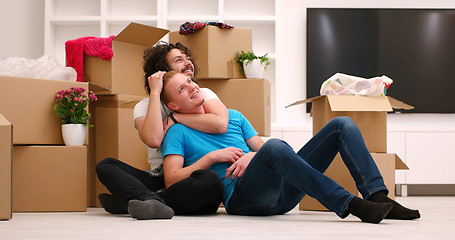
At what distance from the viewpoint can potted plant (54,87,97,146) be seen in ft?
7.60

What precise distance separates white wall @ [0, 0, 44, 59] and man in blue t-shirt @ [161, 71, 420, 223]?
2.30m

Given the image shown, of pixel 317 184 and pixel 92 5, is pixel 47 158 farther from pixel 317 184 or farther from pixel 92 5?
pixel 92 5

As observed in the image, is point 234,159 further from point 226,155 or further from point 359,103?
point 359,103

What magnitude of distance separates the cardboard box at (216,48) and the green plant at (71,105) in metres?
0.55

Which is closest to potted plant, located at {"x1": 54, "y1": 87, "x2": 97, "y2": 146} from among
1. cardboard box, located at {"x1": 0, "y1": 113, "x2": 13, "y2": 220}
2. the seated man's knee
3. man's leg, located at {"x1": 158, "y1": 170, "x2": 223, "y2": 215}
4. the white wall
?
cardboard box, located at {"x1": 0, "y1": 113, "x2": 13, "y2": 220}

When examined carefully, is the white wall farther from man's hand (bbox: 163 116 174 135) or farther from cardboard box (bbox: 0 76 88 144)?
man's hand (bbox: 163 116 174 135)

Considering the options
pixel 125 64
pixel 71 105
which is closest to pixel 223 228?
pixel 71 105

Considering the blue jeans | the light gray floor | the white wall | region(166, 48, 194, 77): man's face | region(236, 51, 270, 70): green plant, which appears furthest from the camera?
the white wall

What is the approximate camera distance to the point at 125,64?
2.67 meters

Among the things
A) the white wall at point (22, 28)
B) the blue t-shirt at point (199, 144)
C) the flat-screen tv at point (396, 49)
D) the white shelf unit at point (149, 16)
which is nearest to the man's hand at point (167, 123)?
the blue t-shirt at point (199, 144)

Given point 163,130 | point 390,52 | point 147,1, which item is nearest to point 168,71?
point 163,130

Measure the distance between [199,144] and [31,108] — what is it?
28.4 inches

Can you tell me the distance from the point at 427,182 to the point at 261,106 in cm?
177

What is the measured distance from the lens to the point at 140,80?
108 inches
